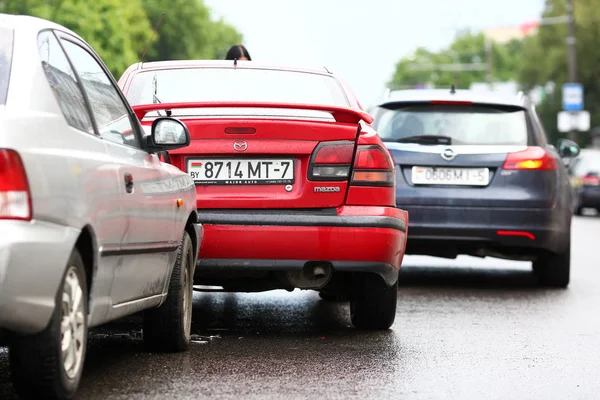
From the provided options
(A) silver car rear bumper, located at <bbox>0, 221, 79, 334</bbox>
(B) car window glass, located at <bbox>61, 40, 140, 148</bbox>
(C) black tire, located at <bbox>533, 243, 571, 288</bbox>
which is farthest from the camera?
(C) black tire, located at <bbox>533, 243, 571, 288</bbox>

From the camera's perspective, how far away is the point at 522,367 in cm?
741

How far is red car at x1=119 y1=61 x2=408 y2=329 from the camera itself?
8.21 metres

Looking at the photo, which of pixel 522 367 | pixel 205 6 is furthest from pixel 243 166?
pixel 205 6

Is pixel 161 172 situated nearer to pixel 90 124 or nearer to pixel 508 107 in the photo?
pixel 90 124

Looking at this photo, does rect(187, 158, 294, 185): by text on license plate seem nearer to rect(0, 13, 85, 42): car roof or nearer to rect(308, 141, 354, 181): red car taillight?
rect(308, 141, 354, 181): red car taillight

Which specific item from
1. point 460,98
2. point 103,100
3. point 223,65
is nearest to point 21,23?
point 103,100

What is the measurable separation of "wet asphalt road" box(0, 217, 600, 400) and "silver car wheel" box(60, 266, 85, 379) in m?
0.37

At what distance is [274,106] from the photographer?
8.31 meters

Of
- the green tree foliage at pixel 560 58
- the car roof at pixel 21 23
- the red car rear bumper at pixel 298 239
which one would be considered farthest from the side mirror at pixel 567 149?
the green tree foliage at pixel 560 58

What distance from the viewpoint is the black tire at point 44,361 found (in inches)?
207

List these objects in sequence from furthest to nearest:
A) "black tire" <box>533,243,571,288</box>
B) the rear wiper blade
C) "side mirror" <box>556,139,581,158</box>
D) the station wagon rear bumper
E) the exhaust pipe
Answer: "side mirror" <box>556,139,581,158</box>, "black tire" <box>533,243,571,288</box>, the rear wiper blade, the station wagon rear bumper, the exhaust pipe

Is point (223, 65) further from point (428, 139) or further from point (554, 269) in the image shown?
point (554, 269)

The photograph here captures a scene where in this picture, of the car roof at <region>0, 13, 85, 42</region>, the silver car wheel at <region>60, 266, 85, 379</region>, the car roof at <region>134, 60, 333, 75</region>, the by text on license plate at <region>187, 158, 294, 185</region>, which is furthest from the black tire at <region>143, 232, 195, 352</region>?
the car roof at <region>134, 60, 333, 75</region>

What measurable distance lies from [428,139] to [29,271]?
299 inches
